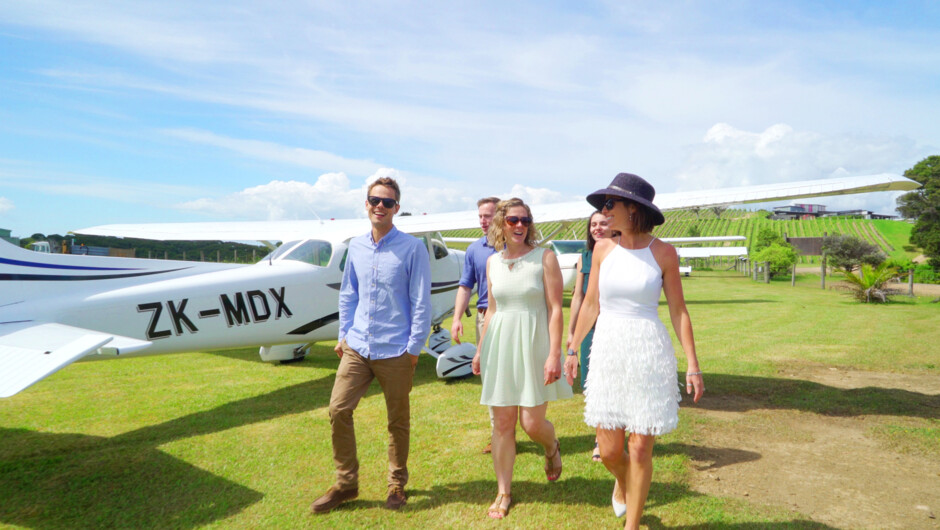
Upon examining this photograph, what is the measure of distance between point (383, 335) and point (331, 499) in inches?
42.7

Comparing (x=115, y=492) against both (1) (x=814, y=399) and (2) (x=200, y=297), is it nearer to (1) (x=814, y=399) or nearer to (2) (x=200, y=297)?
(2) (x=200, y=297)

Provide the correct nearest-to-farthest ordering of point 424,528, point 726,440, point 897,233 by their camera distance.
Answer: point 424,528 < point 726,440 < point 897,233

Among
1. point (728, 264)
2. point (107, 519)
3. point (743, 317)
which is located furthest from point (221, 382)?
point (728, 264)

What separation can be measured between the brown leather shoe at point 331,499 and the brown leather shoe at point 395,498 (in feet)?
0.73

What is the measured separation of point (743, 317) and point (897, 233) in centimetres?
7409

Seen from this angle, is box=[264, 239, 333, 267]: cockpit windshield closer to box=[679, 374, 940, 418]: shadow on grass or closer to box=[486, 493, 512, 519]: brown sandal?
box=[486, 493, 512, 519]: brown sandal

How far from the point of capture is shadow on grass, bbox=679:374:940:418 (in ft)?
17.5

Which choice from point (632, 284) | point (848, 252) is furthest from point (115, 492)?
point (848, 252)

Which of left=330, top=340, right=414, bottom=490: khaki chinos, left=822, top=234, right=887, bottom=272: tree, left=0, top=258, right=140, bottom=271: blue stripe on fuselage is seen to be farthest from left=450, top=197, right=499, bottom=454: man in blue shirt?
left=822, top=234, right=887, bottom=272: tree

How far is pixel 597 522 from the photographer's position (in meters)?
3.05

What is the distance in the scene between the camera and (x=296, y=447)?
14.5 feet

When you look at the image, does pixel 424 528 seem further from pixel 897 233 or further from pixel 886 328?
pixel 897 233

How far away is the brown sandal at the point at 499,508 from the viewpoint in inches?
122

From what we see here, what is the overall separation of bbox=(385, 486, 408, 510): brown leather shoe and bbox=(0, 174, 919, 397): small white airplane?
1.83 meters
